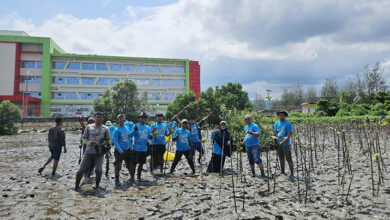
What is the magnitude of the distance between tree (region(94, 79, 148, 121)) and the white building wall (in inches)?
1041

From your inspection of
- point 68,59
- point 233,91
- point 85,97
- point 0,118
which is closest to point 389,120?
point 233,91

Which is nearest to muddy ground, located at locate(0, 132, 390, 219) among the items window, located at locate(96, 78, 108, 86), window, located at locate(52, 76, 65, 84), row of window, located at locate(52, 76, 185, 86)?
row of window, located at locate(52, 76, 185, 86)

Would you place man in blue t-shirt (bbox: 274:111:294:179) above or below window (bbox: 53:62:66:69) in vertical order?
below

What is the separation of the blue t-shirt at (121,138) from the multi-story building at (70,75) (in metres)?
45.0

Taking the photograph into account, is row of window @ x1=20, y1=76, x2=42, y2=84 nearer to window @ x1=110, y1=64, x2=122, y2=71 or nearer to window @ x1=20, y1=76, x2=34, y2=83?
window @ x1=20, y1=76, x2=34, y2=83

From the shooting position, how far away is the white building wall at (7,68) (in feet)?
160

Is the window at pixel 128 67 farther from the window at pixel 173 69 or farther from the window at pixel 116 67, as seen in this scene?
the window at pixel 173 69

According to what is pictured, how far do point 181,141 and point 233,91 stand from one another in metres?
26.1

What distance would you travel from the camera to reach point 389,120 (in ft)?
66.1

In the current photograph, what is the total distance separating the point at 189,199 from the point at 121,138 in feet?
8.80

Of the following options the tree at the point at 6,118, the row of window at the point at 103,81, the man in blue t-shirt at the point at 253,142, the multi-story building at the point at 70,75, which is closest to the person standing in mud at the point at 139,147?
the man in blue t-shirt at the point at 253,142

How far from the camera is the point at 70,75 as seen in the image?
54.8m

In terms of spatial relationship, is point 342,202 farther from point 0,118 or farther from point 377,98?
point 0,118

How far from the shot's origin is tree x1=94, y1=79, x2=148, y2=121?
1428 inches
